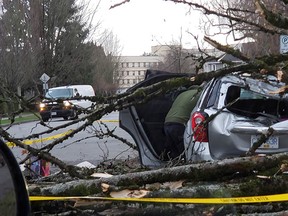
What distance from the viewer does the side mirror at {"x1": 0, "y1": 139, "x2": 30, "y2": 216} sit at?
1622mm

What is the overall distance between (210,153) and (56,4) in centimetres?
3445

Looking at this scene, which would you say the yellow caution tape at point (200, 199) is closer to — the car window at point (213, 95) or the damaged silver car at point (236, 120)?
the damaged silver car at point (236, 120)

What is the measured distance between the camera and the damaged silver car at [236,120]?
5.21m

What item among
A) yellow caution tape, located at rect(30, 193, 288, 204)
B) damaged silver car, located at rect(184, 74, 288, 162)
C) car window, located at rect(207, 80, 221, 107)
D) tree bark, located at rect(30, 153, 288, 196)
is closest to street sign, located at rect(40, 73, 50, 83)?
car window, located at rect(207, 80, 221, 107)

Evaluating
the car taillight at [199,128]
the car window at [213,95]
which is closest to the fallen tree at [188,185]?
the car taillight at [199,128]

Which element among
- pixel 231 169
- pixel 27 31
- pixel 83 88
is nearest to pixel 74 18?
pixel 27 31

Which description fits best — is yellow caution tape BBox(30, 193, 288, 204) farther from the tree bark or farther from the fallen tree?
the tree bark

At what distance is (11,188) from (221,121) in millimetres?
3935

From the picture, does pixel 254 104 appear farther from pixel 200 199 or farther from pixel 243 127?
pixel 200 199

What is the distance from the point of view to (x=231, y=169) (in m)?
2.94

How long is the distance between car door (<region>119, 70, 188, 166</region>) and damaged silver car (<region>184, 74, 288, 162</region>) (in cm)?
51

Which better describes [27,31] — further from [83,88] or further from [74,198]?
[74,198]

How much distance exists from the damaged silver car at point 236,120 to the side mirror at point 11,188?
3221 millimetres

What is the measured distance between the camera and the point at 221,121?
212 inches
